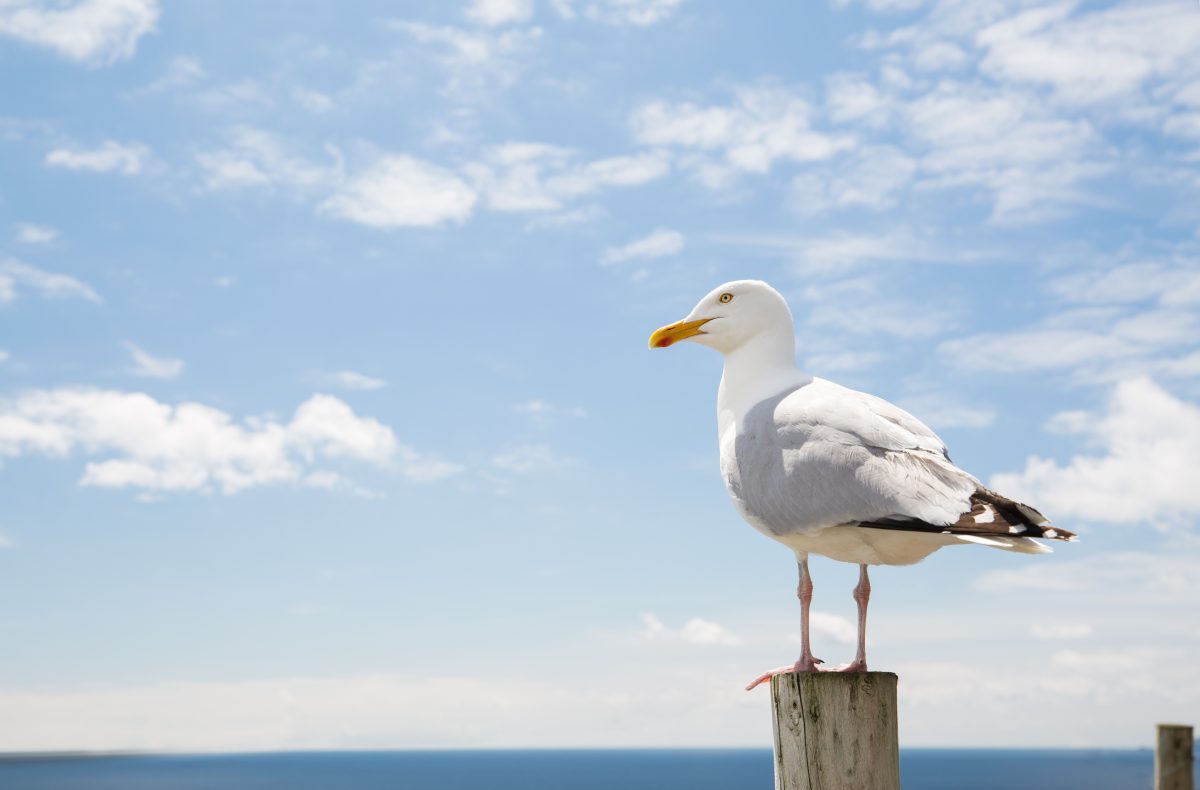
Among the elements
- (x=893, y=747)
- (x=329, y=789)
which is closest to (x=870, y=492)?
(x=893, y=747)

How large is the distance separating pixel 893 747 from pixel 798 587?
55.3 inches

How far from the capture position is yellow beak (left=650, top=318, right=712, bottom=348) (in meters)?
8.95

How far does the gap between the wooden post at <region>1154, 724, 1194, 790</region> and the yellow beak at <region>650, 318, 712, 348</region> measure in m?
9.03

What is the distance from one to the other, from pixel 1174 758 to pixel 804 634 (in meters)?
8.94

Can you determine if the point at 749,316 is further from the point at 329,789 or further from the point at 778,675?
the point at 329,789

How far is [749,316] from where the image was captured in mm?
8781

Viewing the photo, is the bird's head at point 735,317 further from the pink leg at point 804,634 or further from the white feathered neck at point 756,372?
the pink leg at point 804,634

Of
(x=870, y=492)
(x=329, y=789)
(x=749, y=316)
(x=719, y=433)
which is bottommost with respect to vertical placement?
(x=329, y=789)

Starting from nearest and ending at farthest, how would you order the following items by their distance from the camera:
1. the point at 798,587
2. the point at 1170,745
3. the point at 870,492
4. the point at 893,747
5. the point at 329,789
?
the point at 893,747
the point at 870,492
the point at 798,587
the point at 1170,745
the point at 329,789

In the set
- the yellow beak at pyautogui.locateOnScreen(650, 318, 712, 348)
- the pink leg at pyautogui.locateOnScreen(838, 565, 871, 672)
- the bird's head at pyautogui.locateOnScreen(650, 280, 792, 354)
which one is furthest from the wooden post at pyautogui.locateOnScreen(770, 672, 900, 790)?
the yellow beak at pyautogui.locateOnScreen(650, 318, 712, 348)

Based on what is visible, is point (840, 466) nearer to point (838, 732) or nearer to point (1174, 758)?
point (838, 732)

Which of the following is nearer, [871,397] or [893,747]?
[893,747]

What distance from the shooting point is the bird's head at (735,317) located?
28.8 ft

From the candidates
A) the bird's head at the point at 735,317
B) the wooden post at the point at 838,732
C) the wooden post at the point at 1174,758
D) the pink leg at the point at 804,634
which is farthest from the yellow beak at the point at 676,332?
the wooden post at the point at 1174,758
